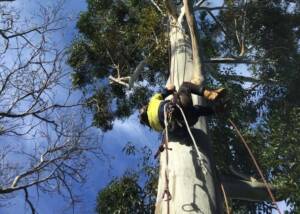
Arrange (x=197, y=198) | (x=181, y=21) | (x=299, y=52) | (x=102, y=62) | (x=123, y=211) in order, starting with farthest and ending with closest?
1. (x=102, y=62)
2. (x=299, y=52)
3. (x=123, y=211)
4. (x=181, y=21)
5. (x=197, y=198)

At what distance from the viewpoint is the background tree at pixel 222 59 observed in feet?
25.2

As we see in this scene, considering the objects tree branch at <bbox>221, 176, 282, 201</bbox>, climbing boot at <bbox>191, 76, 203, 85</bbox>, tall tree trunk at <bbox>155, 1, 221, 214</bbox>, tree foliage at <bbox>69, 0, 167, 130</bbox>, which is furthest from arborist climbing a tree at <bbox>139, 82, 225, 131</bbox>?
tree foliage at <bbox>69, 0, 167, 130</bbox>

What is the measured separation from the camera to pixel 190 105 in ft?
11.1

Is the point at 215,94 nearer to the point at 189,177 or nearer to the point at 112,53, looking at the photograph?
the point at 189,177

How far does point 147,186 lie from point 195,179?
14.9ft

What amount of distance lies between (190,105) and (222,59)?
3.96 metres

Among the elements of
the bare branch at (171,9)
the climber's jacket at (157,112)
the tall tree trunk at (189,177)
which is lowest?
the tall tree trunk at (189,177)

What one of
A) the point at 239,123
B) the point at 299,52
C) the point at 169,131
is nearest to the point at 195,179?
the point at 169,131

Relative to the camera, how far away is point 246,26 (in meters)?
9.17

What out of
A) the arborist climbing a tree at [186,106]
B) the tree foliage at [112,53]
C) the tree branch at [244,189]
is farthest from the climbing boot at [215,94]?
the tree foliage at [112,53]

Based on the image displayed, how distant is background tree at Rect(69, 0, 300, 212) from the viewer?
769 cm

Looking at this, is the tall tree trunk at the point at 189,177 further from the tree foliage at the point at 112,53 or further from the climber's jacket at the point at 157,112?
the tree foliage at the point at 112,53

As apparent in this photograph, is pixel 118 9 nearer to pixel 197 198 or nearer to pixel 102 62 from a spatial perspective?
pixel 102 62

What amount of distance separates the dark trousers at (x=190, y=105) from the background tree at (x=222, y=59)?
321 centimetres
